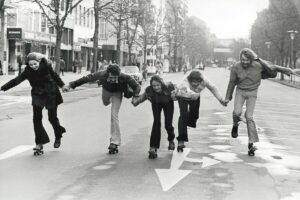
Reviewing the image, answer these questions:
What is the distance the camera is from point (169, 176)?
718cm

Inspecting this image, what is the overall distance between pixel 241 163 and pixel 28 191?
10.9 feet

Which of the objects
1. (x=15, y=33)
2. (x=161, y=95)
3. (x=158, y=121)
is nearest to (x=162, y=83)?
(x=161, y=95)

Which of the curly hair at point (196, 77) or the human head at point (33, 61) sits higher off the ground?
the human head at point (33, 61)

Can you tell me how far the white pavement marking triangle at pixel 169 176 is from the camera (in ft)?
21.8

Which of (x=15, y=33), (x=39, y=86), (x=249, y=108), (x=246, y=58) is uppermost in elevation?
(x=15, y=33)

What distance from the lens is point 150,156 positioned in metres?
8.55

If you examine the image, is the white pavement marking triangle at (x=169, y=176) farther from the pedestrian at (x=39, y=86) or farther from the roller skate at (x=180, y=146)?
the pedestrian at (x=39, y=86)

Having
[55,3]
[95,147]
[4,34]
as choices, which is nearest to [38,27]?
[4,34]

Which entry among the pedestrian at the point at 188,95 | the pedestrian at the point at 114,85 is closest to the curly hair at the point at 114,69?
the pedestrian at the point at 114,85

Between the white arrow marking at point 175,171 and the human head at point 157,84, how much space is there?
3.46 ft

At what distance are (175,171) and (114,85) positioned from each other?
212 cm

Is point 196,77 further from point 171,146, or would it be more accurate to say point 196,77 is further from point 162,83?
point 171,146

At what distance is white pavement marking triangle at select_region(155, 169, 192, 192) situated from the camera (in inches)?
261

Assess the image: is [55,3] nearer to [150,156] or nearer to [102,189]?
[150,156]
